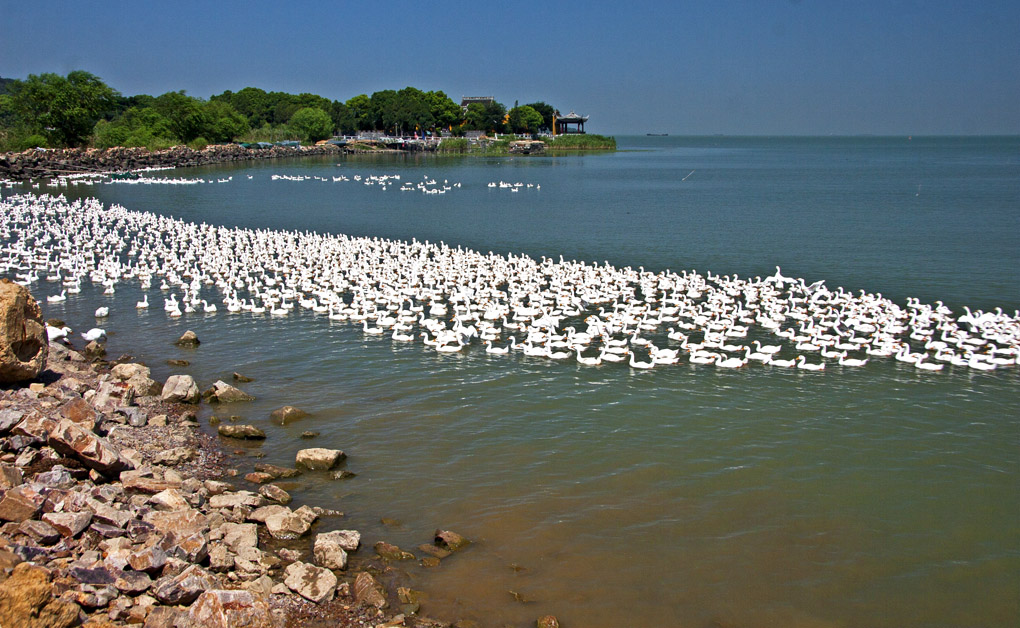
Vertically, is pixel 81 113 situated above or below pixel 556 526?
above

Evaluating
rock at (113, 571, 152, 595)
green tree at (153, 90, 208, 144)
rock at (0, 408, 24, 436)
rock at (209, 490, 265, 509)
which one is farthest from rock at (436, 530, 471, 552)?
green tree at (153, 90, 208, 144)

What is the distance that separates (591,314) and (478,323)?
4016 mm

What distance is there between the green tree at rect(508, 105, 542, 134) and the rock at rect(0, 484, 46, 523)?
17256 centimetres

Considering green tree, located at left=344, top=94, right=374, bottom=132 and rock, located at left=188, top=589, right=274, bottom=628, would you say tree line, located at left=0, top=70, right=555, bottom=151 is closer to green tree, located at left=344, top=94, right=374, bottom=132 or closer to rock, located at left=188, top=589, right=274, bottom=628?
green tree, located at left=344, top=94, right=374, bottom=132

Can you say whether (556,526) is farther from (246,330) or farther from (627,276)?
(627,276)

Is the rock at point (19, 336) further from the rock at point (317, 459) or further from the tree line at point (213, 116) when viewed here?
the tree line at point (213, 116)

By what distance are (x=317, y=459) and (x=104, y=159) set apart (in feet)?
304

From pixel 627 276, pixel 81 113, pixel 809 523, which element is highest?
pixel 81 113

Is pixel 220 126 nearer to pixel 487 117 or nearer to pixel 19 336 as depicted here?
pixel 487 117

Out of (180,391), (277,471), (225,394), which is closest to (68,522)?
(277,471)

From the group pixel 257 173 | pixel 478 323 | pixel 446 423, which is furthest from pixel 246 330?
pixel 257 173

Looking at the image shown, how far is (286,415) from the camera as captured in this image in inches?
611

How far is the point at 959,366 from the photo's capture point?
19281mm

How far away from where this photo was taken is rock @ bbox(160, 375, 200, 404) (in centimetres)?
1596
